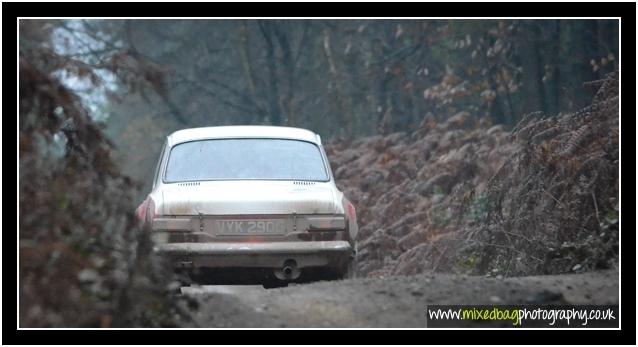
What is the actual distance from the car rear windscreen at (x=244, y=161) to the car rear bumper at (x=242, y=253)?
43.3 inches

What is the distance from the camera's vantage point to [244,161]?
11.8m

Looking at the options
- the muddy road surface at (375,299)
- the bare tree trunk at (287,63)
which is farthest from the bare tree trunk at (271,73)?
the muddy road surface at (375,299)

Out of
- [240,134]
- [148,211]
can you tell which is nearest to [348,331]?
[148,211]

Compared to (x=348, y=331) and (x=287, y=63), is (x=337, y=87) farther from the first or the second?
(x=348, y=331)

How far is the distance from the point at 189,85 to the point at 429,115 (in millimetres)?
14128

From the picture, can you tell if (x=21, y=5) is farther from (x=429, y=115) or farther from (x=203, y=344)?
(x=429, y=115)

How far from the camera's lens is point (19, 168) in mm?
7715

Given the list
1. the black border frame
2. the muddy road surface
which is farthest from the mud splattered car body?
the black border frame

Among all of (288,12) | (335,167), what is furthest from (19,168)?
(335,167)

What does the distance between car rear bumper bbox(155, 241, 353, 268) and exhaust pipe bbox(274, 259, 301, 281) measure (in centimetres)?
4

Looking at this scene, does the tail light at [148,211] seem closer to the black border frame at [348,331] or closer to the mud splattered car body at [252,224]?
the mud splattered car body at [252,224]

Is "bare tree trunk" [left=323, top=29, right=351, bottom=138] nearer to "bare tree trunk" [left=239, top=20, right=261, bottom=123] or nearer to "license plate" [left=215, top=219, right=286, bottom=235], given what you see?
"bare tree trunk" [left=239, top=20, right=261, bottom=123]

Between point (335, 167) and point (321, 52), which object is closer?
point (335, 167)

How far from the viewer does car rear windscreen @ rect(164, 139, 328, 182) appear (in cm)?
1168
